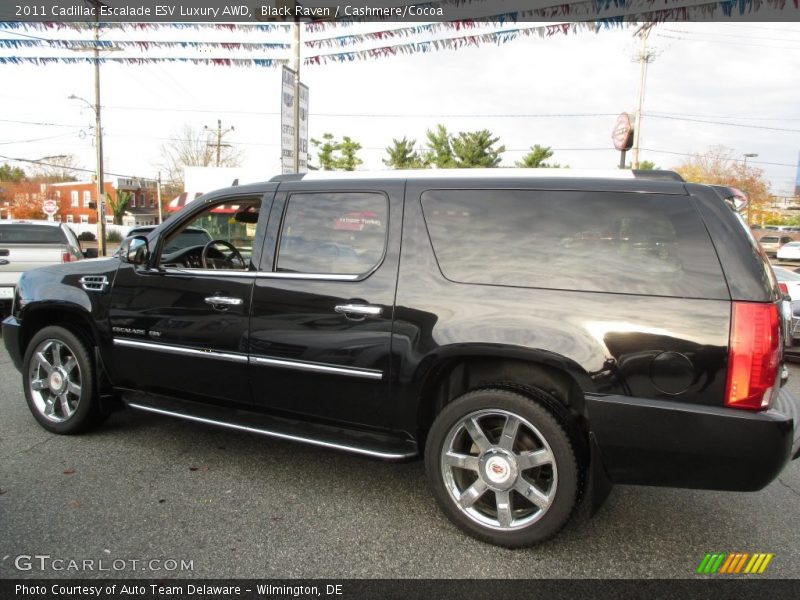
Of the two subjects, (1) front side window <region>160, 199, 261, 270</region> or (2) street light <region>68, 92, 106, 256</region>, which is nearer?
(1) front side window <region>160, 199, 261, 270</region>

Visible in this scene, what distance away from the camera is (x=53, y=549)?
8.88 feet

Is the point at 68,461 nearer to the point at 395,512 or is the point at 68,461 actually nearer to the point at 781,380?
the point at 395,512

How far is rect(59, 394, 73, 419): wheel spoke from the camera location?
4.20 m

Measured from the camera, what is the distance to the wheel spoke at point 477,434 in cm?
286

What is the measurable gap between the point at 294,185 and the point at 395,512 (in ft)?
6.63

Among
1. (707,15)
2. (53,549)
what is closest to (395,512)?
(53,549)

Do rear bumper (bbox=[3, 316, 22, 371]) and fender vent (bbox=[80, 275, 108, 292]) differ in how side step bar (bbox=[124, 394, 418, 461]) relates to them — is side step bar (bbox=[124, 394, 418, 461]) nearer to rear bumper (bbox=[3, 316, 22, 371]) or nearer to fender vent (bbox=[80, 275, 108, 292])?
fender vent (bbox=[80, 275, 108, 292])

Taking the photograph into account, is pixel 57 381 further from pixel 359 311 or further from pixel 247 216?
pixel 359 311

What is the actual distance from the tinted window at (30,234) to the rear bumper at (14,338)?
17.8 ft

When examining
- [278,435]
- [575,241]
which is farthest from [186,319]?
[575,241]

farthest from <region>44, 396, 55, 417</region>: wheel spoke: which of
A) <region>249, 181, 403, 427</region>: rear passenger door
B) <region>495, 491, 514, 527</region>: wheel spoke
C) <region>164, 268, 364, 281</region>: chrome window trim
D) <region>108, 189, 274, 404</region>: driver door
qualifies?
<region>495, 491, 514, 527</region>: wheel spoke

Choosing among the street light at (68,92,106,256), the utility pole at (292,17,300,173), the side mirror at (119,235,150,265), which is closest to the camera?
the side mirror at (119,235,150,265)

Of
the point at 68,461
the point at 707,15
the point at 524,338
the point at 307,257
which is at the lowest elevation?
the point at 68,461

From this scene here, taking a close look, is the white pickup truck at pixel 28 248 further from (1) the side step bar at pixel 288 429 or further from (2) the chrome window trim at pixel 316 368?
(2) the chrome window trim at pixel 316 368
